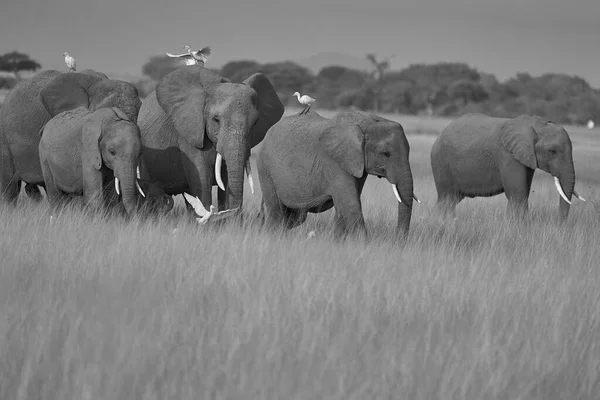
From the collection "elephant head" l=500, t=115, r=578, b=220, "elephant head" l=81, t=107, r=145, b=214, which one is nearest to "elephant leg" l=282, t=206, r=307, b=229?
"elephant head" l=81, t=107, r=145, b=214

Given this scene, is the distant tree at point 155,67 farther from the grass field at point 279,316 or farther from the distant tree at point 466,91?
the grass field at point 279,316

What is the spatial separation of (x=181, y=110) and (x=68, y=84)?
147 centimetres

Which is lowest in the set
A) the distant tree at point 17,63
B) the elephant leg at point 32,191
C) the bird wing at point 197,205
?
the distant tree at point 17,63

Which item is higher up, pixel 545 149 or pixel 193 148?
pixel 193 148

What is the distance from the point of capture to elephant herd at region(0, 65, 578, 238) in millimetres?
7828

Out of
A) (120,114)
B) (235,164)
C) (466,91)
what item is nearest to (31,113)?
(120,114)

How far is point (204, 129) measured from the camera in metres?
8.37

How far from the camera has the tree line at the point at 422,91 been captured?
5378cm

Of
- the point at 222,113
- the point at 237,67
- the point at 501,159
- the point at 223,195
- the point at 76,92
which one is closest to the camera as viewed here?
the point at 222,113

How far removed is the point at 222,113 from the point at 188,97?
0.57m

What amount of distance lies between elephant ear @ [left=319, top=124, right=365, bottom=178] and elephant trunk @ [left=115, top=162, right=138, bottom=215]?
5.04 ft

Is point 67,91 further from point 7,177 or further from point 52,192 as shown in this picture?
point 7,177

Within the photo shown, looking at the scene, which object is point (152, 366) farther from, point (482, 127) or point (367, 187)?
point (367, 187)

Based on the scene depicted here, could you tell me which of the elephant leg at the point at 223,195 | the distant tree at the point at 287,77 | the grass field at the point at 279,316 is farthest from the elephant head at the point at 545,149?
the distant tree at the point at 287,77
